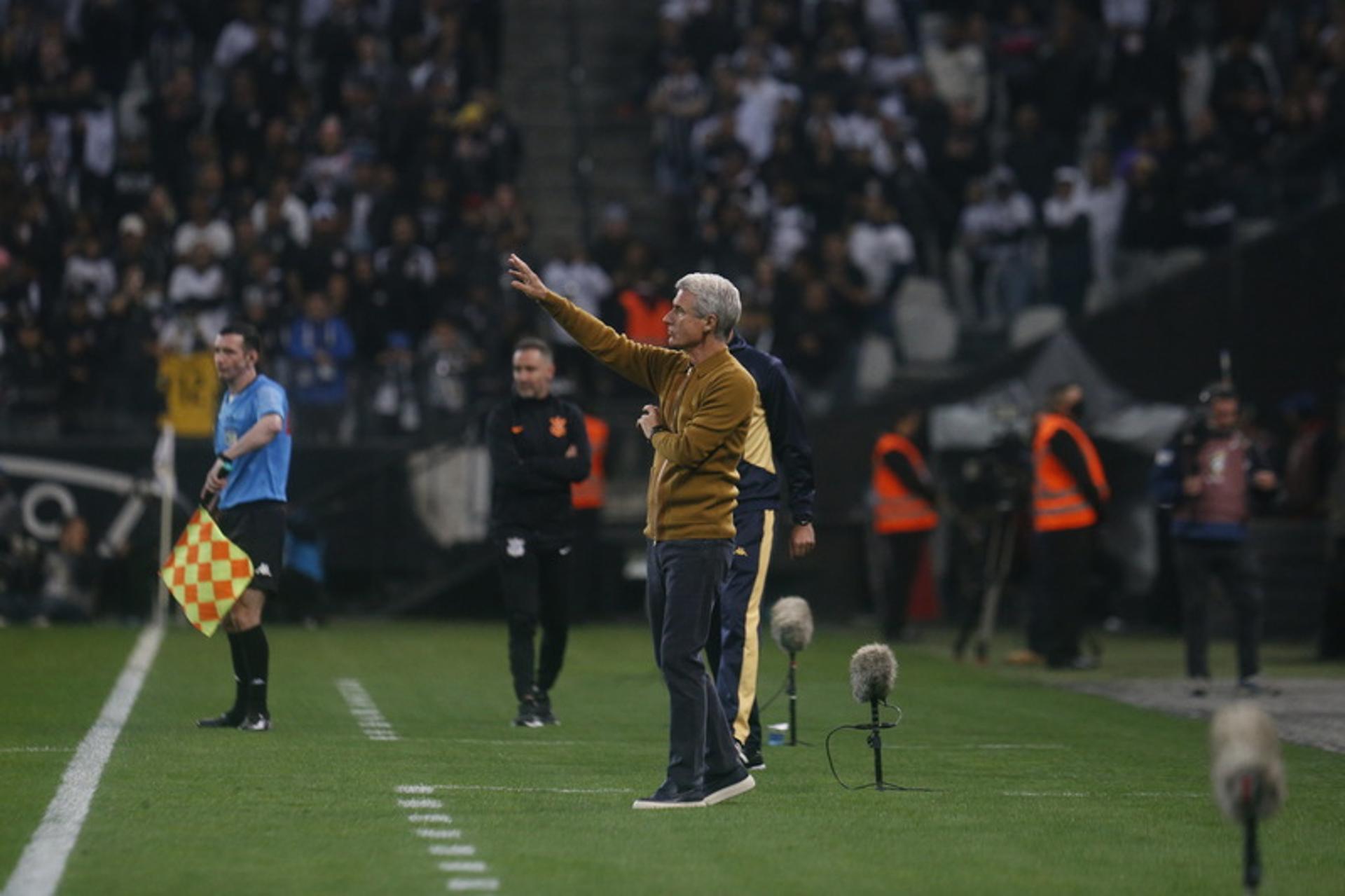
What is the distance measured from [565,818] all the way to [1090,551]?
1136cm

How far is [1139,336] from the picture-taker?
2753cm

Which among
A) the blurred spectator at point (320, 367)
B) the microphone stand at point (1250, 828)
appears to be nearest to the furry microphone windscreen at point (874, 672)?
the microphone stand at point (1250, 828)

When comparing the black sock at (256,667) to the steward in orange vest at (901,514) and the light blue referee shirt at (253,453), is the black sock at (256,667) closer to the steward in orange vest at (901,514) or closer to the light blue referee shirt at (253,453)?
the light blue referee shirt at (253,453)

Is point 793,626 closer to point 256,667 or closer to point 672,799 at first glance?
point 672,799

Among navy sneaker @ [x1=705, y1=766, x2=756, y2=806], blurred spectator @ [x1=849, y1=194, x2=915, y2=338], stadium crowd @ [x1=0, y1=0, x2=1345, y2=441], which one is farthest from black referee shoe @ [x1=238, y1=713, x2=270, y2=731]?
blurred spectator @ [x1=849, y1=194, x2=915, y2=338]

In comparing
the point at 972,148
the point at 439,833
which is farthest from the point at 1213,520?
the point at 972,148

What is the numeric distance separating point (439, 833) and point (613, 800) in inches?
53.9

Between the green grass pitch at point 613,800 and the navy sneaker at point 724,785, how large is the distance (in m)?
0.06

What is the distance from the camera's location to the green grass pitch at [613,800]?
890cm

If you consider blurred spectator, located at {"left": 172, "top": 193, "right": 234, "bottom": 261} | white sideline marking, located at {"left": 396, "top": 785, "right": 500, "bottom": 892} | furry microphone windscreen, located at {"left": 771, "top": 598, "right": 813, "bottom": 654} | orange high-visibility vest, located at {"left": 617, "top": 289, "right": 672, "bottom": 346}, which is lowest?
white sideline marking, located at {"left": 396, "top": 785, "right": 500, "bottom": 892}

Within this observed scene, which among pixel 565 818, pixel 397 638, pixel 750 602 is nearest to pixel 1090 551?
pixel 397 638

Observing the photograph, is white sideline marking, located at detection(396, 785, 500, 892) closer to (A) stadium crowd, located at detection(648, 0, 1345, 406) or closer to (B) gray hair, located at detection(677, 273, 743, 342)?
(B) gray hair, located at detection(677, 273, 743, 342)

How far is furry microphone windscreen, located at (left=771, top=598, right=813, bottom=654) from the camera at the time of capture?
13.2 metres

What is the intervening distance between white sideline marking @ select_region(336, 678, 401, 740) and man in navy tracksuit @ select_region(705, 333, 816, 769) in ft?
7.56
